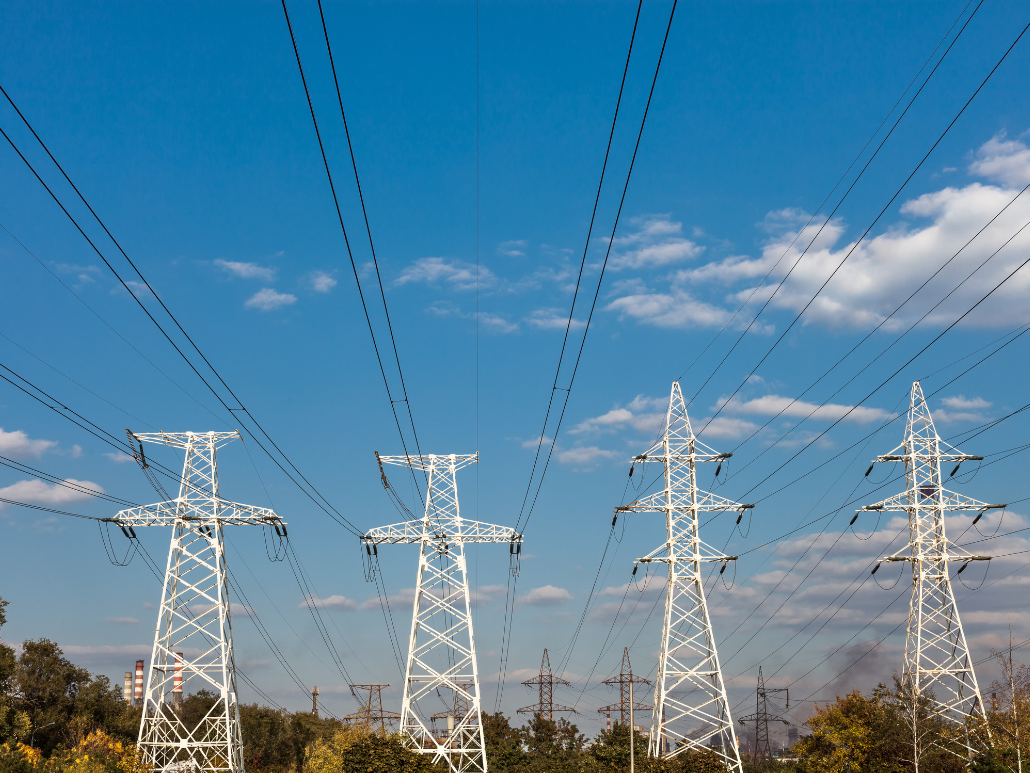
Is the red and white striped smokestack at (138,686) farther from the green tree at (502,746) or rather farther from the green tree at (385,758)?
the green tree at (385,758)

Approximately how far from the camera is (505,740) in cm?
9838

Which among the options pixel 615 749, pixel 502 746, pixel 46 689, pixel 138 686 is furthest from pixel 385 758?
pixel 138 686

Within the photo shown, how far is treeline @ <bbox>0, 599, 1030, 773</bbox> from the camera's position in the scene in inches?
1797

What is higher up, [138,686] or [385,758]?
[138,686]

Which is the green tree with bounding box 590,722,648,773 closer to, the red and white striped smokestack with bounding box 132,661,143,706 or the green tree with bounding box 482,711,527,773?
the green tree with bounding box 482,711,527,773

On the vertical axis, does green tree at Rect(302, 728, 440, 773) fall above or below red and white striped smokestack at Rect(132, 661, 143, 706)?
below

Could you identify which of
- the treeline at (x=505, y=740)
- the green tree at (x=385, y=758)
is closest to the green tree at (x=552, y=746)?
the treeline at (x=505, y=740)

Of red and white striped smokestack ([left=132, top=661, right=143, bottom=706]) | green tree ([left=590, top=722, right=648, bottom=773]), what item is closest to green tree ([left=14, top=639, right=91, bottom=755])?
red and white striped smokestack ([left=132, top=661, right=143, bottom=706])

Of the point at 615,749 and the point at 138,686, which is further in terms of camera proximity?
the point at 138,686

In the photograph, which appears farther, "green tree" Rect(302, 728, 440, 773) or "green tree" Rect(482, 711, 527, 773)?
"green tree" Rect(482, 711, 527, 773)

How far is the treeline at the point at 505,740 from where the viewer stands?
45634 millimetres

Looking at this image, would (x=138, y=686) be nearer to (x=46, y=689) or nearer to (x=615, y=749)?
(x=46, y=689)

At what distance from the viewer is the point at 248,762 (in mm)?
118500

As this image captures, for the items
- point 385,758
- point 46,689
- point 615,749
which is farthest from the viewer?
point 46,689
